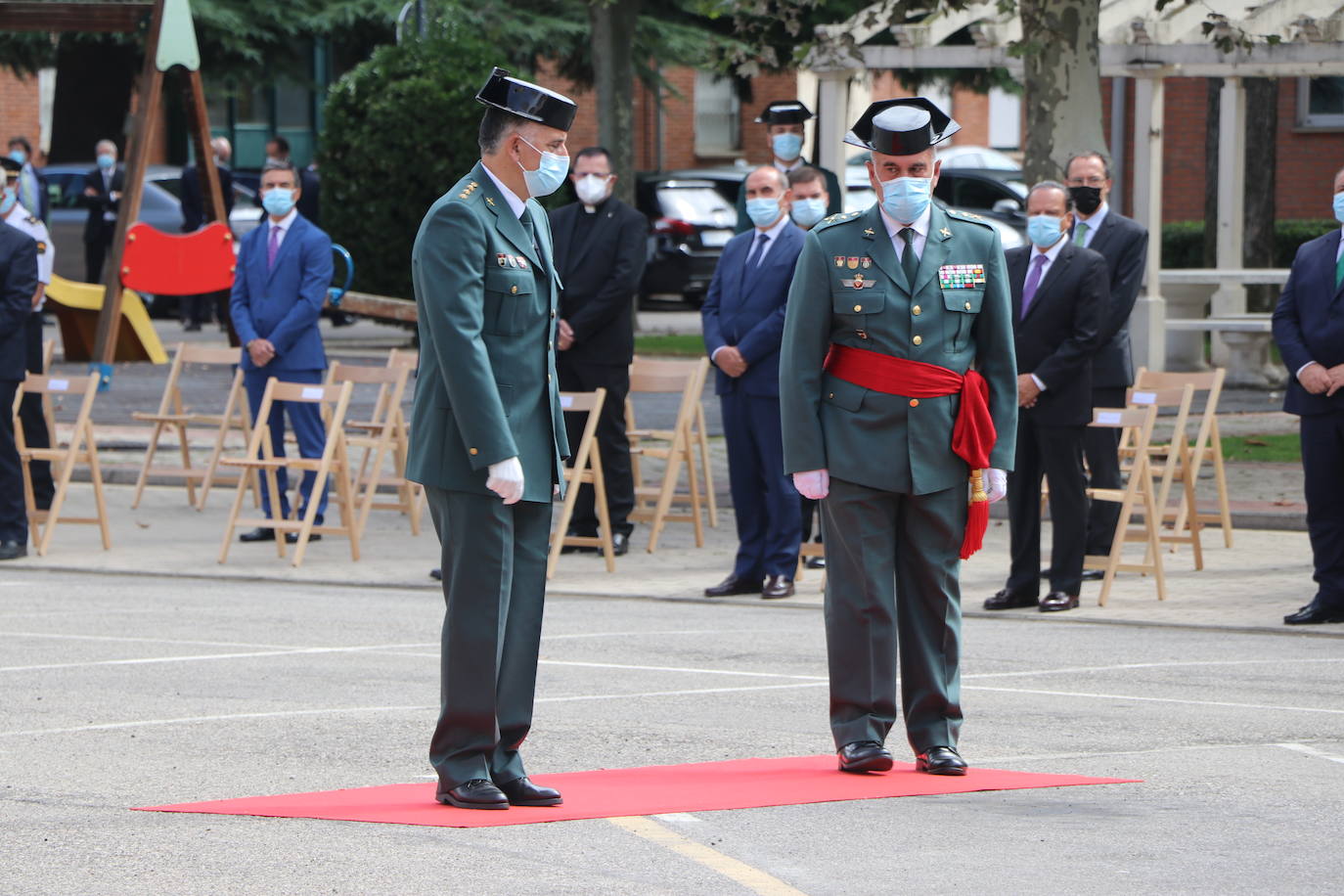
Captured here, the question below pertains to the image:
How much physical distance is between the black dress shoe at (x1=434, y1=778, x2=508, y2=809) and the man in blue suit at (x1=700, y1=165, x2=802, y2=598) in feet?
17.1

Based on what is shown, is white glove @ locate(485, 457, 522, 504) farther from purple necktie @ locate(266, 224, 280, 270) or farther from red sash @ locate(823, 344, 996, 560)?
purple necktie @ locate(266, 224, 280, 270)

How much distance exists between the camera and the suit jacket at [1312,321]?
10.7 metres

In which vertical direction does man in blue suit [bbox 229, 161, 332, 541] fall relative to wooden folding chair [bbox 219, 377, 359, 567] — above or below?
above

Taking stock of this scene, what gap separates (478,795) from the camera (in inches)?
250

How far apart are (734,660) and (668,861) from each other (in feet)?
12.4

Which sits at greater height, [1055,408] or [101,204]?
[101,204]

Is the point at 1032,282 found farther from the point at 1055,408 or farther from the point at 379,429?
the point at 379,429

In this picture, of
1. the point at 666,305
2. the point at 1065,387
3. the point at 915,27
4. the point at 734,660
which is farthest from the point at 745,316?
the point at 666,305

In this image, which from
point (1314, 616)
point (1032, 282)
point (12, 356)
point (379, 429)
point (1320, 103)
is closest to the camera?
point (1314, 616)

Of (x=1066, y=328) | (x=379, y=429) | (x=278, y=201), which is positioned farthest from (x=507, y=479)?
(x=379, y=429)

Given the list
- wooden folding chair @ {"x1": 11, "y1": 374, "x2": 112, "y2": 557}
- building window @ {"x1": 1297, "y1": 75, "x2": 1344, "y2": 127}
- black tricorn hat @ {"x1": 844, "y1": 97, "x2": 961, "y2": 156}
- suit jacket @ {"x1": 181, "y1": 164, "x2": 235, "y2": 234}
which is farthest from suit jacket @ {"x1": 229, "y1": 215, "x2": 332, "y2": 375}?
building window @ {"x1": 1297, "y1": 75, "x2": 1344, "y2": 127}

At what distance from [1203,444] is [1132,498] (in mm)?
1254

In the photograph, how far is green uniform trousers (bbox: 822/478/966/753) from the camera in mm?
6965

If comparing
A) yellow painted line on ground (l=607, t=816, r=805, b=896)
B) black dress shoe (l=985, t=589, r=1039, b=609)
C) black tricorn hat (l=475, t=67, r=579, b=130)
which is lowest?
black dress shoe (l=985, t=589, r=1039, b=609)
